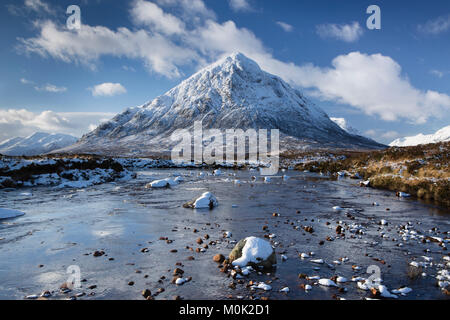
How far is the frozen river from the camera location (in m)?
9.02

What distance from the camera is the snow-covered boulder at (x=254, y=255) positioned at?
412 inches

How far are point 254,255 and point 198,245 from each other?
11.7ft

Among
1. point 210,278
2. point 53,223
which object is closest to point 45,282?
point 210,278

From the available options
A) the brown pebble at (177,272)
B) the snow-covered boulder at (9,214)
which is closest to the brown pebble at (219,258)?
the brown pebble at (177,272)

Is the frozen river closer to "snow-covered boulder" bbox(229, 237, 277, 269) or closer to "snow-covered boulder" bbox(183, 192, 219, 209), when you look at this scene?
"snow-covered boulder" bbox(229, 237, 277, 269)

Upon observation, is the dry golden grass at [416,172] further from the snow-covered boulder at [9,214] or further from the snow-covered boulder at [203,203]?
the snow-covered boulder at [9,214]

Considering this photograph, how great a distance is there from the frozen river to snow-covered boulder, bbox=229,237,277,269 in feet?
1.69

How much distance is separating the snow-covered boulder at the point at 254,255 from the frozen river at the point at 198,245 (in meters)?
0.52

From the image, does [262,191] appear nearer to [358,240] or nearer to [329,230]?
[329,230]

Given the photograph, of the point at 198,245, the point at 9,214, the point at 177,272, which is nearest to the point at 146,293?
the point at 177,272

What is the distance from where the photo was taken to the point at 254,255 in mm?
10539

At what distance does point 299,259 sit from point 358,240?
14.9ft

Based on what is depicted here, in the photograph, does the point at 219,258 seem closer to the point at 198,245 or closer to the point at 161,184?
the point at 198,245
